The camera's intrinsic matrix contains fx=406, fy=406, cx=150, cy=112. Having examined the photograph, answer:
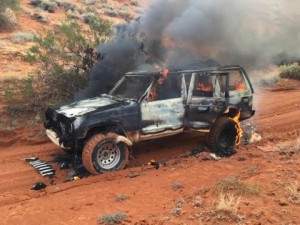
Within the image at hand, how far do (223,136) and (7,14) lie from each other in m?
16.5

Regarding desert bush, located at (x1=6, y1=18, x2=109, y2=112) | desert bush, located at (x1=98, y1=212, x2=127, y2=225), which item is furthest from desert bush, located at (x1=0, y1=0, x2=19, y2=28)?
desert bush, located at (x1=98, y1=212, x2=127, y2=225)

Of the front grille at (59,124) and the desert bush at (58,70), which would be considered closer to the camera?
the front grille at (59,124)

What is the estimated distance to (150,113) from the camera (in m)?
8.00

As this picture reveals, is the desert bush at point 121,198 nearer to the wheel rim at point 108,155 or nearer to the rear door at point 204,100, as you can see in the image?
the wheel rim at point 108,155

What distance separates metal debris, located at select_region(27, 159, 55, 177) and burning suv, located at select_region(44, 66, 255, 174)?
1.94 ft

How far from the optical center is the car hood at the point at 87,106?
7.44m

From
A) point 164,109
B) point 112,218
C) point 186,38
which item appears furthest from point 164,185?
point 186,38

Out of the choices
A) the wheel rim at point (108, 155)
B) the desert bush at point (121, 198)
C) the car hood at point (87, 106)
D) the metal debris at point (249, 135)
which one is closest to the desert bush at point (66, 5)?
the metal debris at point (249, 135)

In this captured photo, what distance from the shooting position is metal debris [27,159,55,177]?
302 inches

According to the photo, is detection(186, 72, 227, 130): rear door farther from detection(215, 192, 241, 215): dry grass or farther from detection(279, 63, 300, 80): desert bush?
detection(279, 63, 300, 80): desert bush

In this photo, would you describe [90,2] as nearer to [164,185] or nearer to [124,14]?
[124,14]

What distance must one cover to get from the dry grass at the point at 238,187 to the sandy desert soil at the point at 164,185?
15mm

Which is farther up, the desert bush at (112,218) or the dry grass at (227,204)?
the dry grass at (227,204)

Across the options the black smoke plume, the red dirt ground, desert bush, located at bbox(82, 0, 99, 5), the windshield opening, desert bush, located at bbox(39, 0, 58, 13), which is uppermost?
desert bush, located at bbox(82, 0, 99, 5)
